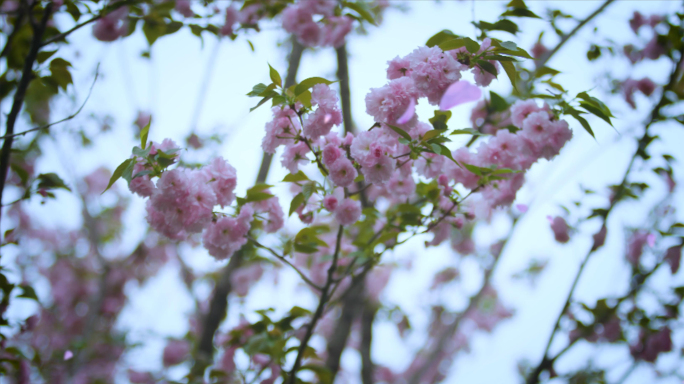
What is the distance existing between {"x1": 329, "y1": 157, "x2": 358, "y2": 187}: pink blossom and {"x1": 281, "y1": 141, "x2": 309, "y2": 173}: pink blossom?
0.58 ft

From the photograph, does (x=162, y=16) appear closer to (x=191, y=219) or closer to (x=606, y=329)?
(x=191, y=219)

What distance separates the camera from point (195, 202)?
1.16 metres

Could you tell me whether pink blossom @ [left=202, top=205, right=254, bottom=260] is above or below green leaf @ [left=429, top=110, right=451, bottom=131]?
below

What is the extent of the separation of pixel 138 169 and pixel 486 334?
6.12 meters

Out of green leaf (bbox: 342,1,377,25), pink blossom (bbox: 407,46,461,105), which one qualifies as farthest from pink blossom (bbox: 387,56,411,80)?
green leaf (bbox: 342,1,377,25)

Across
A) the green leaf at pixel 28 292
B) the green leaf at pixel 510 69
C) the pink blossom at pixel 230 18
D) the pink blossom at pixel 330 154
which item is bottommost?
the green leaf at pixel 28 292

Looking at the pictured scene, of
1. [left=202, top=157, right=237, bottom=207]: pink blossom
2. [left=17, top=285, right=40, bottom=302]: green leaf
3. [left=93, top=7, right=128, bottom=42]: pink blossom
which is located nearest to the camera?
[left=202, top=157, right=237, bottom=207]: pink blossom

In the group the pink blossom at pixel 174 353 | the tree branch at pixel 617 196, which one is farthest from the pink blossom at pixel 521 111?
the pink blossom at pixel 174 353

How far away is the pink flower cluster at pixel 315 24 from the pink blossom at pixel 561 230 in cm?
149

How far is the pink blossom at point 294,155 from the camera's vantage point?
129 cm

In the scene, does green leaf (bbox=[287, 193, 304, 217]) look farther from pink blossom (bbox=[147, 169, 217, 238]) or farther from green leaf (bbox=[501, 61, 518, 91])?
green leaf (bbox=[501, 61, 518, 91])

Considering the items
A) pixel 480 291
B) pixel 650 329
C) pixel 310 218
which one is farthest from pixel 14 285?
pixel 650 329

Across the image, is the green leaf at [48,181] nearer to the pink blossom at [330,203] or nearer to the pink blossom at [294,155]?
the pink blossom at [294,155]

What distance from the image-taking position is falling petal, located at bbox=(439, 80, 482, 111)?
3.30ft
